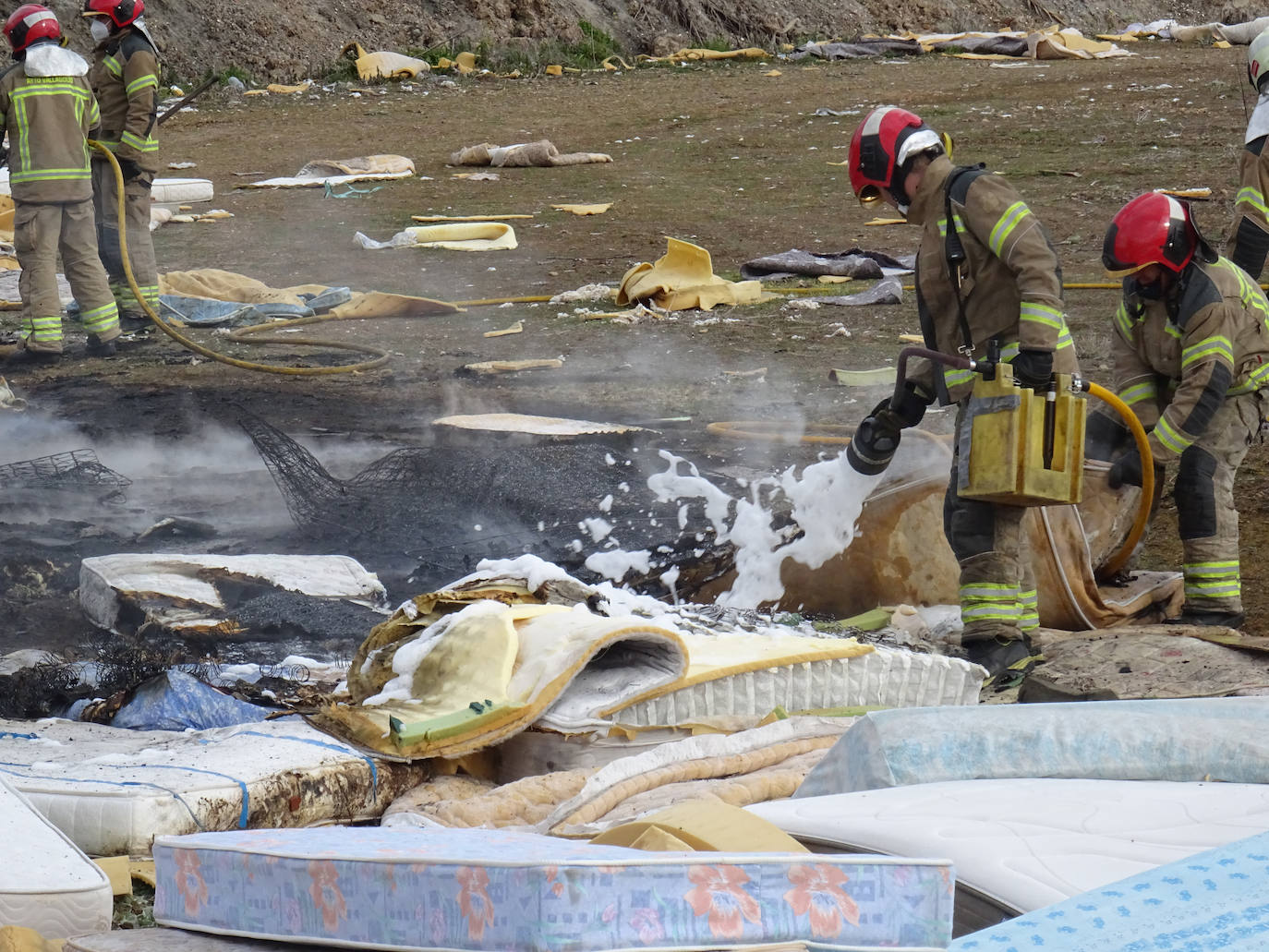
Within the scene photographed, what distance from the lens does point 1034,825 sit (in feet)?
6.92

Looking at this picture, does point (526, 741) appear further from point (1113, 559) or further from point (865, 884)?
point (1113, 559)

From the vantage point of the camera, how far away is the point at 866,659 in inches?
145

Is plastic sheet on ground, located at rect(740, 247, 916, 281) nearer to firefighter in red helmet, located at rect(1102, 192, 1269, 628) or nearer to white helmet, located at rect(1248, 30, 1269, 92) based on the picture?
white helmet, located at rect(1248, 30, 1269, 92)

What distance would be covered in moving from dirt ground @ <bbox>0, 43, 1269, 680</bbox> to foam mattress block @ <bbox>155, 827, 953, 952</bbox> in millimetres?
2908

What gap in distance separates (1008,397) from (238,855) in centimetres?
271

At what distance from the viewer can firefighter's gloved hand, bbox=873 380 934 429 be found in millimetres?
4477

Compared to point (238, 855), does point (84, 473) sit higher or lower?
lower

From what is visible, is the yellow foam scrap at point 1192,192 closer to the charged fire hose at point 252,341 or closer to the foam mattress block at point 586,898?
the charged fire hose at point 252,341

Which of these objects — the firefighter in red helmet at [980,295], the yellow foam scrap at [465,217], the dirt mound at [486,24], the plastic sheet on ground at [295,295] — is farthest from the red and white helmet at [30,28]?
the dirt mound at [486,24]

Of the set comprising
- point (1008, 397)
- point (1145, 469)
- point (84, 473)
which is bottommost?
point (84, 473)

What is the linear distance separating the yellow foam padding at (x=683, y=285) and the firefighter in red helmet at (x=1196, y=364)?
14.3 feet

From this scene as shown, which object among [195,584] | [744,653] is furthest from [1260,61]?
[195,584]

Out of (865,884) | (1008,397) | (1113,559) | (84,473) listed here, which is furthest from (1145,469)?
(84,473)

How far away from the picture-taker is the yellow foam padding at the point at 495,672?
3.26 meters
